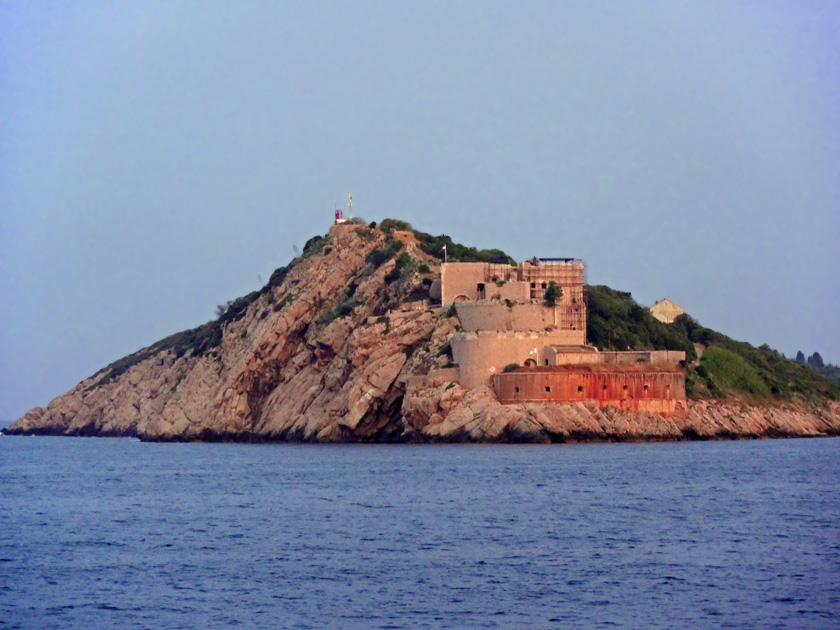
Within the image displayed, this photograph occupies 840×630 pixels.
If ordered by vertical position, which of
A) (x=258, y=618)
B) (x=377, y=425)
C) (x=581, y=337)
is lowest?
(x=258, y=618)

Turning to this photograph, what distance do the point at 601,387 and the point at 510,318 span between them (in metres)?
7.84

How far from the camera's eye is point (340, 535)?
3484cm

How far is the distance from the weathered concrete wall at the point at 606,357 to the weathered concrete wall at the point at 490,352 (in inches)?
38.2

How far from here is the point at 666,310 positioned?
92.7 metres

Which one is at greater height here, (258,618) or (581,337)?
(581,337)

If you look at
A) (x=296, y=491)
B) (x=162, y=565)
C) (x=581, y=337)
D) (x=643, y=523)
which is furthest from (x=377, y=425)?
(x=162, y=565)

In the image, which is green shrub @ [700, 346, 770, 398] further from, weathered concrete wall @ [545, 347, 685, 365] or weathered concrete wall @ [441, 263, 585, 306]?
weathered concrete wall @ [441, 263, 585, 306]

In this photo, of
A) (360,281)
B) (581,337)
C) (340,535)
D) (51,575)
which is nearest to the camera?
(51,575)

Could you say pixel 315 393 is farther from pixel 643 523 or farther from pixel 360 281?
pixel 643 523

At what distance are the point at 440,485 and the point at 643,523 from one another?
11209 millimetres

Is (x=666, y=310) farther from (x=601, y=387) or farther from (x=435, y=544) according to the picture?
(x=435, y=544)

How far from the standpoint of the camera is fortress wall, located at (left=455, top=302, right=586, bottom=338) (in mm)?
70812

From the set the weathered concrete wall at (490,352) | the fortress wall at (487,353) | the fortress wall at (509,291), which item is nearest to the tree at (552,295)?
the fortress wall at (509,291)

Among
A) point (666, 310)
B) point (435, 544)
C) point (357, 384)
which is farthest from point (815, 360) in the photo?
point (435, 544)
